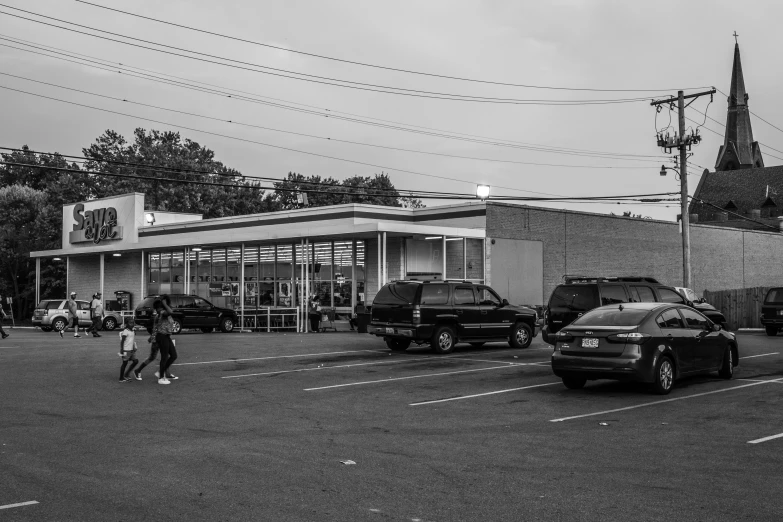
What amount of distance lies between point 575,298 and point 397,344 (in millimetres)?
5115

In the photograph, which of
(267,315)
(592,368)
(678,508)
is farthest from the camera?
(267,315)

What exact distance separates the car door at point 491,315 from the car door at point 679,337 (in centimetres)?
810

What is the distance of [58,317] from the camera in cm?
3803

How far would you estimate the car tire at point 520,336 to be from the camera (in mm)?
23484

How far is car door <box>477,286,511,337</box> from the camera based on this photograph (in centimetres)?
2259

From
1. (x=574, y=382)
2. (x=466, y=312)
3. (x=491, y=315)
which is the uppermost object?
(x=466, y=312)

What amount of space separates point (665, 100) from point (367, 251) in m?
15.8

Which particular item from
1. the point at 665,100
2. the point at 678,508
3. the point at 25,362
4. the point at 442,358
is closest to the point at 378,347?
the point at 442,358

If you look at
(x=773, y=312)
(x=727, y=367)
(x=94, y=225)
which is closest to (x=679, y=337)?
(x=727, y=367)

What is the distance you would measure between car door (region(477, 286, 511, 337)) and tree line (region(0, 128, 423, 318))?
25080 mm

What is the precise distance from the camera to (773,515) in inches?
257

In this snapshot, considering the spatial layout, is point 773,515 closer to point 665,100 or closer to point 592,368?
point 592,368

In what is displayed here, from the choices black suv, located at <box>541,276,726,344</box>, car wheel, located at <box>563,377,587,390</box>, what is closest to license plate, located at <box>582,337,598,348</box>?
car wheel, located at <box>563,377,587,390</box>

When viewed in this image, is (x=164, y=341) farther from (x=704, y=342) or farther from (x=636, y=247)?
(x=636, y=247)
